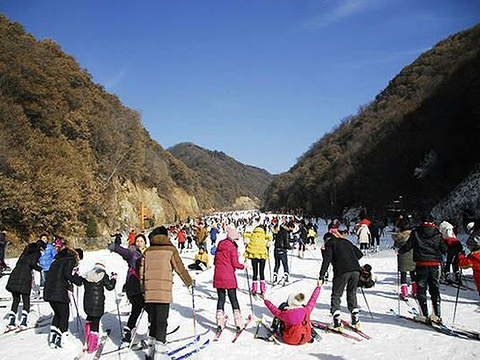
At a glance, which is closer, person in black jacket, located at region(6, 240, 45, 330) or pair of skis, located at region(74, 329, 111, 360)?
pair of skis, located at region(74, 329, 111, 360)

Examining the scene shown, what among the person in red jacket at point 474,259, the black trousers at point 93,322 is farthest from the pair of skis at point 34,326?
the person in red jacket at point 474,259

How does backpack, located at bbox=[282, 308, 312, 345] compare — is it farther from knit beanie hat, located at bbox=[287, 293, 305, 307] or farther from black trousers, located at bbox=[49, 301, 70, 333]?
black trousers, located at bbox=[49, 301, 70, 333]

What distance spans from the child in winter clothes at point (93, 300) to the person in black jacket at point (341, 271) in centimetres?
352

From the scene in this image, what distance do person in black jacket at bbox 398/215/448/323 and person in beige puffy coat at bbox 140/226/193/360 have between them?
161 inches

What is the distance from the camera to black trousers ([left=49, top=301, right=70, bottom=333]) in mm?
6117

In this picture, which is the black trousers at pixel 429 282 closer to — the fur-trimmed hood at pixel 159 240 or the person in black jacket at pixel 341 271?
the person in black jacket at pixel 341 271

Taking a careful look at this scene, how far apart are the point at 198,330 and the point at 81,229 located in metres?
21.6

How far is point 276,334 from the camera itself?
6.32 meters

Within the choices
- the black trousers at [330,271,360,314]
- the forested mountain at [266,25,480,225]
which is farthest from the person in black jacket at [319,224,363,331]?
the forested mountain at [266,25,480,225]

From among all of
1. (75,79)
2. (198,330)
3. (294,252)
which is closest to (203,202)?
(75,79)

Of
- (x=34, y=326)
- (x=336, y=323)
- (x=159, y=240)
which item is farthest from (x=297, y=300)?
(x=34, y=326)

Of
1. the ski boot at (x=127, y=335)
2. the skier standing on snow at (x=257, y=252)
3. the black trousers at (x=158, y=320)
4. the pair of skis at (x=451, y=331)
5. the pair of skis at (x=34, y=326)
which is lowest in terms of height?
the pair of skis at (x=34, y=326)

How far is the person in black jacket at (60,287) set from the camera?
601 centimetres

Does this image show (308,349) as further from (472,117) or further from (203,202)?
(203,202)
